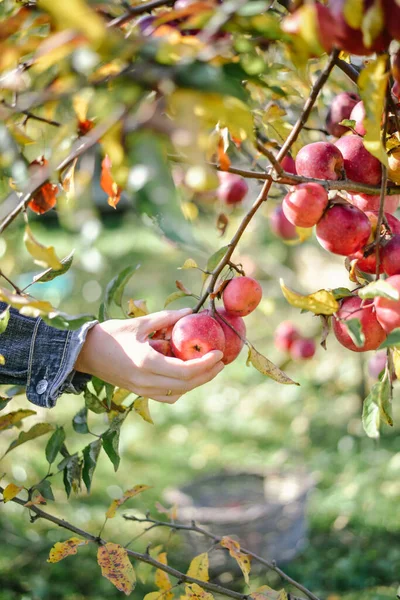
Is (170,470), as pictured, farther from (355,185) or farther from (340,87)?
(355,185)

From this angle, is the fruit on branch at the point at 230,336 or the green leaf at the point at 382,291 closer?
the green leaf at the point at 382,291

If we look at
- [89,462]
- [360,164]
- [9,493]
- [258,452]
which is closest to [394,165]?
[360,164]

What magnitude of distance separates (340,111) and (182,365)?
0.46m

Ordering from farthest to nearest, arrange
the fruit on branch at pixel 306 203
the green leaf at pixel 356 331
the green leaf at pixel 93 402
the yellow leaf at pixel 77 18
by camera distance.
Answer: the green leaf at pixel 93 402, the fruit on branch at pixel 306 203, the green leaf at pixel 356 331, the yellow leaf at pixel 77 18

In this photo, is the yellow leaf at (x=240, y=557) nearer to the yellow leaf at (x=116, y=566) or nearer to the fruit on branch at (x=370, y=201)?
the yellow leaf at (x=116, y=566)

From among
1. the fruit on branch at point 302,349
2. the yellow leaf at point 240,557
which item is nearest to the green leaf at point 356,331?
the yellow leaf at point 240,557

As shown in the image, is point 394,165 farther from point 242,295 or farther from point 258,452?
point 258,452

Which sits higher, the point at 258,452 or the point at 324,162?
the point at 324,162

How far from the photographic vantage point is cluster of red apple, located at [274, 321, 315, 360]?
2119 mm

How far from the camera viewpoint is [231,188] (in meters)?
1.42

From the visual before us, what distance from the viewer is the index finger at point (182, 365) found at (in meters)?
0.75

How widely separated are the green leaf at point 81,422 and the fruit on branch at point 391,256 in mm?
516

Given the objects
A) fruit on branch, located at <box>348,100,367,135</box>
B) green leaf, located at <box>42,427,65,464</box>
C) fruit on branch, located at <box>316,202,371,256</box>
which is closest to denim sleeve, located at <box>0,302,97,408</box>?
green leaf, located at <box>42,427,65,464</box>

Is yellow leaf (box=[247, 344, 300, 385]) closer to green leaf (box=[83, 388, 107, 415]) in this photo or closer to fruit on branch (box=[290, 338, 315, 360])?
green leaf (box=[83, 388, 107, 415])
